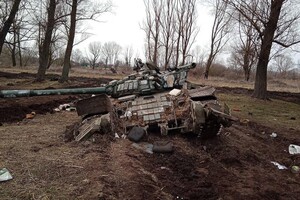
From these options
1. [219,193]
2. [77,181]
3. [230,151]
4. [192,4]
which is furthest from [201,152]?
[192,4]

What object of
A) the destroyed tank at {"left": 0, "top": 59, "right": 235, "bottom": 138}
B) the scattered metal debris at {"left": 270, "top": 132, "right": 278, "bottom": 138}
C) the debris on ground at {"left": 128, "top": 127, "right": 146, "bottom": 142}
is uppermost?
the destroyed tank at {"left": 0, "top": 59, "right": 235, "bottom": 138}

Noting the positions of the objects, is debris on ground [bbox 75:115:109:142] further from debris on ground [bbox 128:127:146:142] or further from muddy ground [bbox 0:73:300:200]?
debris on ground [bbox 128:127:146:142]

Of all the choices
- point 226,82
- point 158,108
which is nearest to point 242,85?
point 226,82

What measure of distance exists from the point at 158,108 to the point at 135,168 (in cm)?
219

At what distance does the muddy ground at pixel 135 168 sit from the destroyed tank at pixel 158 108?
0.32 metres

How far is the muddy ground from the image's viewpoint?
4.88m

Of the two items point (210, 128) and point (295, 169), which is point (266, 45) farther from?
point (295, 169)

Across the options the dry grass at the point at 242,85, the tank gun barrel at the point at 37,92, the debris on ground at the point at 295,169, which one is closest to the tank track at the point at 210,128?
the debris on ground at the point at 295,169

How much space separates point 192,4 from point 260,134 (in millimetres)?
26959

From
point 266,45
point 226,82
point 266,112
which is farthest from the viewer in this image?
point 226,82

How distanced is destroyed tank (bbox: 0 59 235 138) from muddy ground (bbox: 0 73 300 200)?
0.32 metres

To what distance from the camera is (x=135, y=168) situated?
19.4 feet

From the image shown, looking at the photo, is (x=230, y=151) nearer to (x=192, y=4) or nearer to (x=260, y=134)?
(x=260, y=134)

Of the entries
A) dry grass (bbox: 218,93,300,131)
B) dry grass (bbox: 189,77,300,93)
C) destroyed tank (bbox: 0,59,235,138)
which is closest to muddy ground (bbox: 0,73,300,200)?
destroyed tank (bbox: 0,59,235,138)
